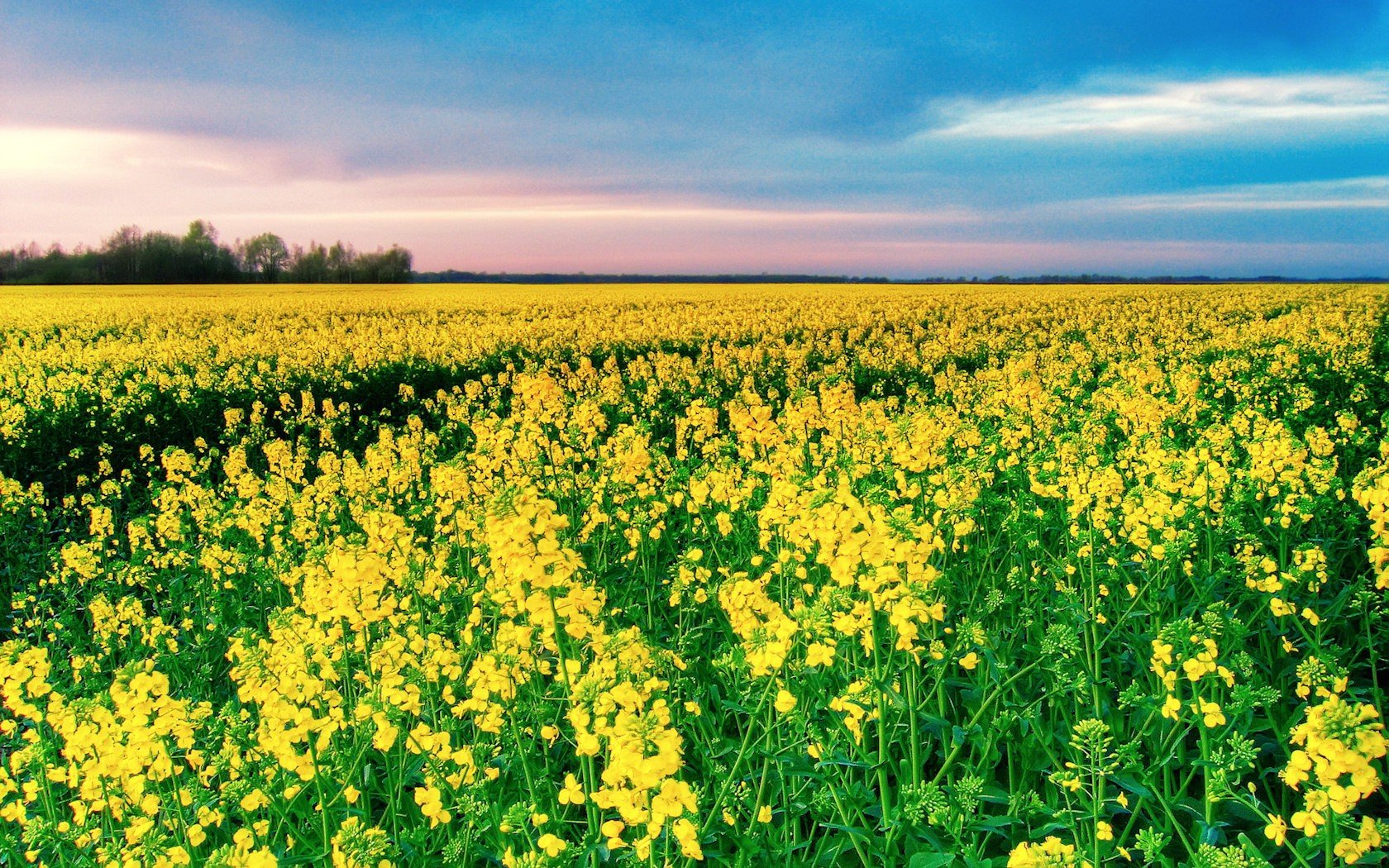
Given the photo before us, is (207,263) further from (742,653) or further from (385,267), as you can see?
(742,653)

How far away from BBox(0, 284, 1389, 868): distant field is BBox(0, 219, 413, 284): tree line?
7794cm

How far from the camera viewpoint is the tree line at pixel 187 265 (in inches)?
3191

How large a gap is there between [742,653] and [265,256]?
98.5m

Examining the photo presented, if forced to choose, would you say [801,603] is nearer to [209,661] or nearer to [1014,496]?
[1014,496]

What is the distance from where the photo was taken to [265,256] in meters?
89.2

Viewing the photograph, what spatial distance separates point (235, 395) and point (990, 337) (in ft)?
52.7

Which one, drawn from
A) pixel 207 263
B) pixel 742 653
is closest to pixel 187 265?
pixel 207 263

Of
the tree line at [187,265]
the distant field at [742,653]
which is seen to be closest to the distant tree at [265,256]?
the tree line at [187,265]

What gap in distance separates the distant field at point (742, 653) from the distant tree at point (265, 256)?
82662 mm

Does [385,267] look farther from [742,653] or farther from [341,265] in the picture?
[742,653]

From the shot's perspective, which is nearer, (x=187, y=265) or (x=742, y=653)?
(x=742, y=653)

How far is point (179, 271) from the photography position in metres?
80.8

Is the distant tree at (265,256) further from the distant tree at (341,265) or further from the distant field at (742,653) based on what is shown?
the distant field at (742,653)

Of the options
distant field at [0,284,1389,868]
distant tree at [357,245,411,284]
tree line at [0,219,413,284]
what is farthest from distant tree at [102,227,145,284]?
distant field at [0,284,1389,868]
